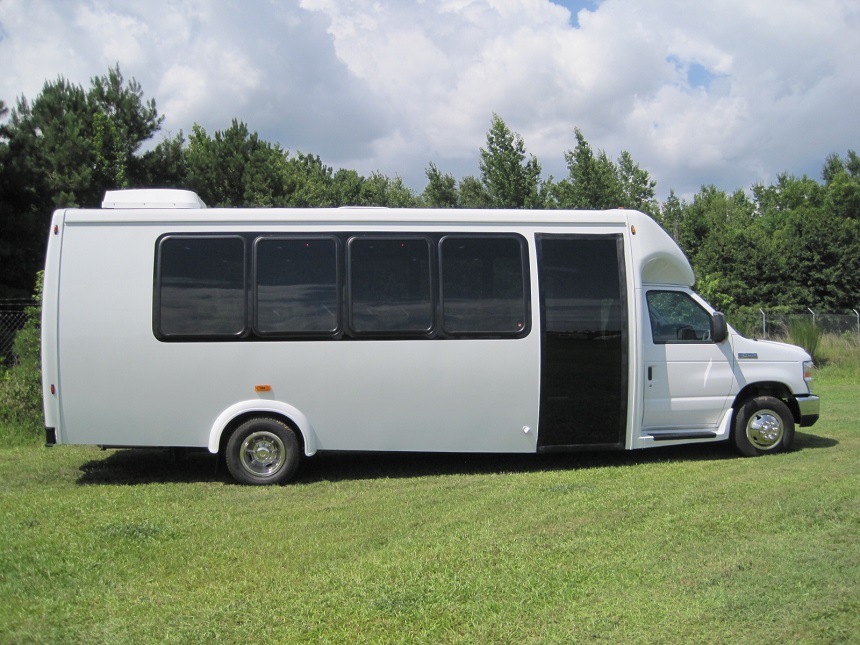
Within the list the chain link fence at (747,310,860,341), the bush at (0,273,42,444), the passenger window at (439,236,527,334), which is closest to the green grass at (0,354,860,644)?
the passenger window at (439,236,527,334)

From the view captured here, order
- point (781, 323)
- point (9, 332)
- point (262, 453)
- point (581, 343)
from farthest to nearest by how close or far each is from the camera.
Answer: point (781, 323) < point (9, 332) < point (581, 343) < point (262, 453)

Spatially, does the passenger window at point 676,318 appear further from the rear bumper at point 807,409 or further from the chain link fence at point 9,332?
the chain link fence at point 9,332

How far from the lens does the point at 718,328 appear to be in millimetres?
9258

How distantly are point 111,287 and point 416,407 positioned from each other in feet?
10.7

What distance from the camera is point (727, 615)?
4.78 meters

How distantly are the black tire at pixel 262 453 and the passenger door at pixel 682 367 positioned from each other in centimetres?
377

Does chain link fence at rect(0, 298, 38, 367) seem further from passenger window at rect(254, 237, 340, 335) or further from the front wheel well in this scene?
the front wheel well

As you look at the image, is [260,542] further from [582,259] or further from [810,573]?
[582,259]

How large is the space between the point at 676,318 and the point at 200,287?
5.11 metres

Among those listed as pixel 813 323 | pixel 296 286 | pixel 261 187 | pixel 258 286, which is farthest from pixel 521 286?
pixel 261 187

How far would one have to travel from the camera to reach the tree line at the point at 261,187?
22.2 meters

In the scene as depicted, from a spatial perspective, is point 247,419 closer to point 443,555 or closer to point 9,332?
point 443,555

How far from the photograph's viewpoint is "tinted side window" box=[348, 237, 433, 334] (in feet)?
28.2

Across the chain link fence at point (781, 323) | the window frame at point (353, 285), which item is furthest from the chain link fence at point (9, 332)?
the chain link fence at point (781, 323)
